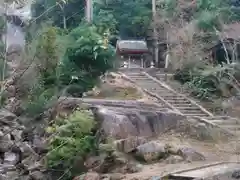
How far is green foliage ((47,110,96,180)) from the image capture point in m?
9.51

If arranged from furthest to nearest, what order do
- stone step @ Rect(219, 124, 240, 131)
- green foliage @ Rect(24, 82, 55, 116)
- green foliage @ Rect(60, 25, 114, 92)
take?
green foliage @ Rect(60, 25, 114, 92) → stone step @ Rect(219, 124, 240, 131) → green foliage @ Rect(24, 82, 55, 116)

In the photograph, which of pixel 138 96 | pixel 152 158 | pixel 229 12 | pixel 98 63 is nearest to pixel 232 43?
pixel 229 12

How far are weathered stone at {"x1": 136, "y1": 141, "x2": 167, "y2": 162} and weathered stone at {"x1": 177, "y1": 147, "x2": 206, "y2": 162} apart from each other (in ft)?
1.31

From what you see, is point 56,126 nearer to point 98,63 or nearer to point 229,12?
point 98,63

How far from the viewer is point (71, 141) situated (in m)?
9.55

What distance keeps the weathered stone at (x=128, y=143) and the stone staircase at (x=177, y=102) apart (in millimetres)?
2638

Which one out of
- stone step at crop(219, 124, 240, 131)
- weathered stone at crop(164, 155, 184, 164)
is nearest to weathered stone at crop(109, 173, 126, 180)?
weathered stone at crop(164, 155, 184, 164)

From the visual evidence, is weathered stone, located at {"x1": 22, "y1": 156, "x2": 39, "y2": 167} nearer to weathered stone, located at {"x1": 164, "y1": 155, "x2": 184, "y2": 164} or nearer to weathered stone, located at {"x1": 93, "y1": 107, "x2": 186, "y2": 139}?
weathered stone, located at {"x1": 93, "y1": 107, "x2": 186, "y2": 139}

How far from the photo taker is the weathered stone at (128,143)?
10047 millimetres

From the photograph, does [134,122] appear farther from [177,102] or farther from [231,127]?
[177,102]

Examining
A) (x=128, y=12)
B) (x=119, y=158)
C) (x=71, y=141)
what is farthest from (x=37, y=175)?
(x=128, y=12)

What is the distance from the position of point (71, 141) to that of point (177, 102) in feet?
19.4

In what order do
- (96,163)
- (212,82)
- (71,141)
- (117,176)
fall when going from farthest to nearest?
(212,82), (96,163), (71,141), (117,176)

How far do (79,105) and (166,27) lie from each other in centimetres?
835
